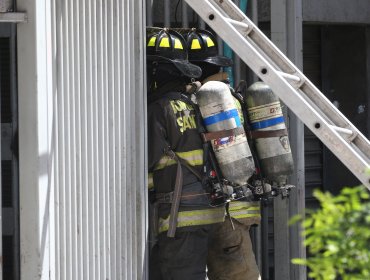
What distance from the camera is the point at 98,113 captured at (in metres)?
5.02

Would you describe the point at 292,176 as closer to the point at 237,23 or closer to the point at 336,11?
the point at 237,23

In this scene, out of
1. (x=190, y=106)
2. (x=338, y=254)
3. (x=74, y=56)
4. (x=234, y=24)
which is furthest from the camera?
(x=190, y=106)

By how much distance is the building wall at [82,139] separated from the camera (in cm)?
450

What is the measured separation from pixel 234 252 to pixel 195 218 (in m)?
Answer: 0.51

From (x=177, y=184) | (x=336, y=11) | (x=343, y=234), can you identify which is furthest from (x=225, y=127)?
(x=343, y=234)

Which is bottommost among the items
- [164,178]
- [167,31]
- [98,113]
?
[164,178]

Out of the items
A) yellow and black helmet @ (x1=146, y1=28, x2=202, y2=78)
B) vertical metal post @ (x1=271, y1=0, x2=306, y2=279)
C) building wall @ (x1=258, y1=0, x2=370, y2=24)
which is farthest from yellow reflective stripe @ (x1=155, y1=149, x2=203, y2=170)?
building wall @ (x1=258, y1=0, x2=370, y2=24)

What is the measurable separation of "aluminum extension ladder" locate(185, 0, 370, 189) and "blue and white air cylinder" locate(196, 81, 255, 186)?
357 mm

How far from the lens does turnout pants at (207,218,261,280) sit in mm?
5977

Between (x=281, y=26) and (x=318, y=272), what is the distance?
14.7 ft

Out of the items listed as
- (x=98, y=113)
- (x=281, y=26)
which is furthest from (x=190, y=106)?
(x=281, y=26)

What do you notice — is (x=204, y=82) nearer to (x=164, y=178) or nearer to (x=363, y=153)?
(x=164, y=178)

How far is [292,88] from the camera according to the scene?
504cm

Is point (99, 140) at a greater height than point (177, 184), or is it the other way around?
point (99, 140)
